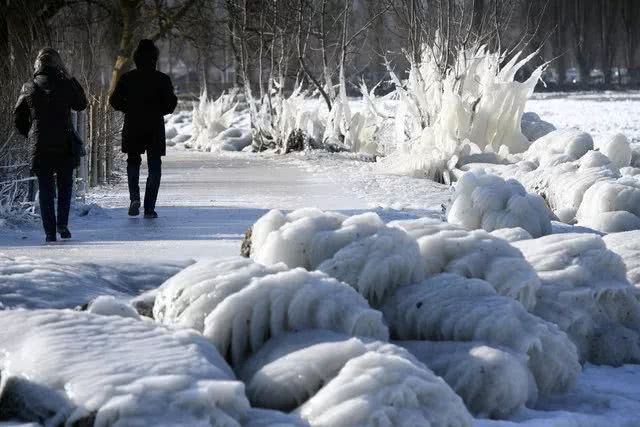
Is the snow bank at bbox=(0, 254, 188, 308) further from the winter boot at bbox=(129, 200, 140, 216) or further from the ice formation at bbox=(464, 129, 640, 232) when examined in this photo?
the ice formation at bbox=(464, 129, 640, 232)

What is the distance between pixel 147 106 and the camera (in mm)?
9711

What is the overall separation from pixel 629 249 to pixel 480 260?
5.06 ft

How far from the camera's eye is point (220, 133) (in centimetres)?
2489

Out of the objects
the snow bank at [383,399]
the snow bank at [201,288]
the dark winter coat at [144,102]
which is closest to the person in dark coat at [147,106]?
the dark winter coat at [144,102]

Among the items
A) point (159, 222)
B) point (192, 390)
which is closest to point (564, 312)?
point (192, 390)

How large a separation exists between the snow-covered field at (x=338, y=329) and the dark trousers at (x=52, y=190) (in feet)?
2.12

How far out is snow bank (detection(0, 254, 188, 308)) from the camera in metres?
5.63

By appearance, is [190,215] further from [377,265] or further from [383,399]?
[383,399]

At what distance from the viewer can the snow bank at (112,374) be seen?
341 centimetres

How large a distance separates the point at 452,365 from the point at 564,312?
4.04 feet

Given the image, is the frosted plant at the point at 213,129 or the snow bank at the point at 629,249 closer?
the snow bank at the point at 629,249

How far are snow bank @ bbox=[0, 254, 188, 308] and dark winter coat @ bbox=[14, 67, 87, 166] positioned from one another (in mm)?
1805

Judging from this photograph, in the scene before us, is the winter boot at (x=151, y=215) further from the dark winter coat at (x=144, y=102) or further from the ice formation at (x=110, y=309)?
the ice formation at (x=110, y=309)

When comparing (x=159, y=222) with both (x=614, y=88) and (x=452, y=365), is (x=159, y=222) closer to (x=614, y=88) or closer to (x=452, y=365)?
(x=452, y=365)
